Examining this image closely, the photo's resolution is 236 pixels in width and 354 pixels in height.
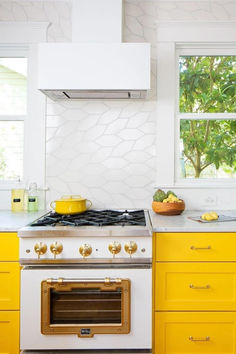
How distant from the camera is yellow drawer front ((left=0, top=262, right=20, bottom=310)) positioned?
1718 mm

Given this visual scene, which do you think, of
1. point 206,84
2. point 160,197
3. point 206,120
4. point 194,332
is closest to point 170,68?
point 206,84

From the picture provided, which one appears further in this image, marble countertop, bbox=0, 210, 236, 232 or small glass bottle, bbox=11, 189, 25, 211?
small glass bottle, bbox=11, 189, 25, 211

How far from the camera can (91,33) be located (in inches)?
82.1

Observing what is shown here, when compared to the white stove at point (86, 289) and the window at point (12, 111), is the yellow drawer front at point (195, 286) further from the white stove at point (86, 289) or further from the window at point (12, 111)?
the window at point (12, 111)

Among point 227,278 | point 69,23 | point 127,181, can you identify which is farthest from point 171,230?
point 69,23

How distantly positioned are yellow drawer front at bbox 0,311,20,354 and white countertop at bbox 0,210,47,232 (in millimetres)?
501

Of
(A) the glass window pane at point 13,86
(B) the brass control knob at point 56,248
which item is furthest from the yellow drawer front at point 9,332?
(A) the glass window pane at point 13,86

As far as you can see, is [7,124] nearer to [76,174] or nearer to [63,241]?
[76,174]

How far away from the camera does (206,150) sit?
2.52m

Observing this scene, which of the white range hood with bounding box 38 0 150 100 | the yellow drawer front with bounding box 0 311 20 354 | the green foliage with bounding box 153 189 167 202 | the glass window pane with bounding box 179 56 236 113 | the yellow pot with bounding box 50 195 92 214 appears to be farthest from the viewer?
the glass window pane with bounding box 179 56 236 113

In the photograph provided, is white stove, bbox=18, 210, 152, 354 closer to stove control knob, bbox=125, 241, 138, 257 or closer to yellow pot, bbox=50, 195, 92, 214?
stove control knob, bbox=125, 241, 138, 257

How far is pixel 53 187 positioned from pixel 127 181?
627 millimetres

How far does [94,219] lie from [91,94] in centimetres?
94

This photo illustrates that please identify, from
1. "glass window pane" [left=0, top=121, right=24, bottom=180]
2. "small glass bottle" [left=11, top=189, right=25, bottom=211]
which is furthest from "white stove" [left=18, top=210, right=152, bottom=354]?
"glass window pane" [left=0, top=121, right=24, bottom=180]
